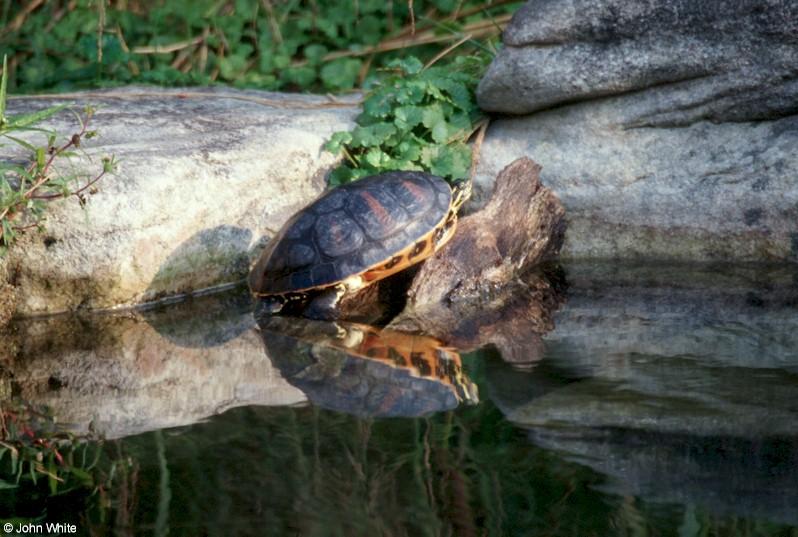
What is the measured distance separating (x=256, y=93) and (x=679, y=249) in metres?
3.09

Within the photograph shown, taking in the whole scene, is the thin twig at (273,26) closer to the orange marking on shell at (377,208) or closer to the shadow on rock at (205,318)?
the shadow on rock at (205,318)

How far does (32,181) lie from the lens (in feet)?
15.8

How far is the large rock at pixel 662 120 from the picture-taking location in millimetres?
5527

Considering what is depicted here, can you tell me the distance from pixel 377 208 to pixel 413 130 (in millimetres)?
1240

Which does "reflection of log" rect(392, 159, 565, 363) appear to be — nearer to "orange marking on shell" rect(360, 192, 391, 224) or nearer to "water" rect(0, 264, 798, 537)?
"water" rect(0, 264, 798, 537)

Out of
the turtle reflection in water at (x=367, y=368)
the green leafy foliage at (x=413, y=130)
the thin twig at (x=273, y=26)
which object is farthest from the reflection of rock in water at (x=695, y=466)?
the thin twig at (x=273, y=26)

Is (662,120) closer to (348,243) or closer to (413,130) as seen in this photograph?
(413,130)

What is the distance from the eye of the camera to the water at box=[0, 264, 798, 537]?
285 cm

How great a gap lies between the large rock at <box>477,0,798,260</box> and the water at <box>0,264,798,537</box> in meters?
0.64

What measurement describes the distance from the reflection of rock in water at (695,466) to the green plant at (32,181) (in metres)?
2.64

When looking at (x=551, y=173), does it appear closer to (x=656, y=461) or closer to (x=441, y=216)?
(x=441, y=216)

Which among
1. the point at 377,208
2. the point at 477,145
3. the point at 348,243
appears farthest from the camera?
the point at 477,145

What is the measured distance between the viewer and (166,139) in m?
5.90

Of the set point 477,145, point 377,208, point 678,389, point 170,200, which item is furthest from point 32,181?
point 678,389
